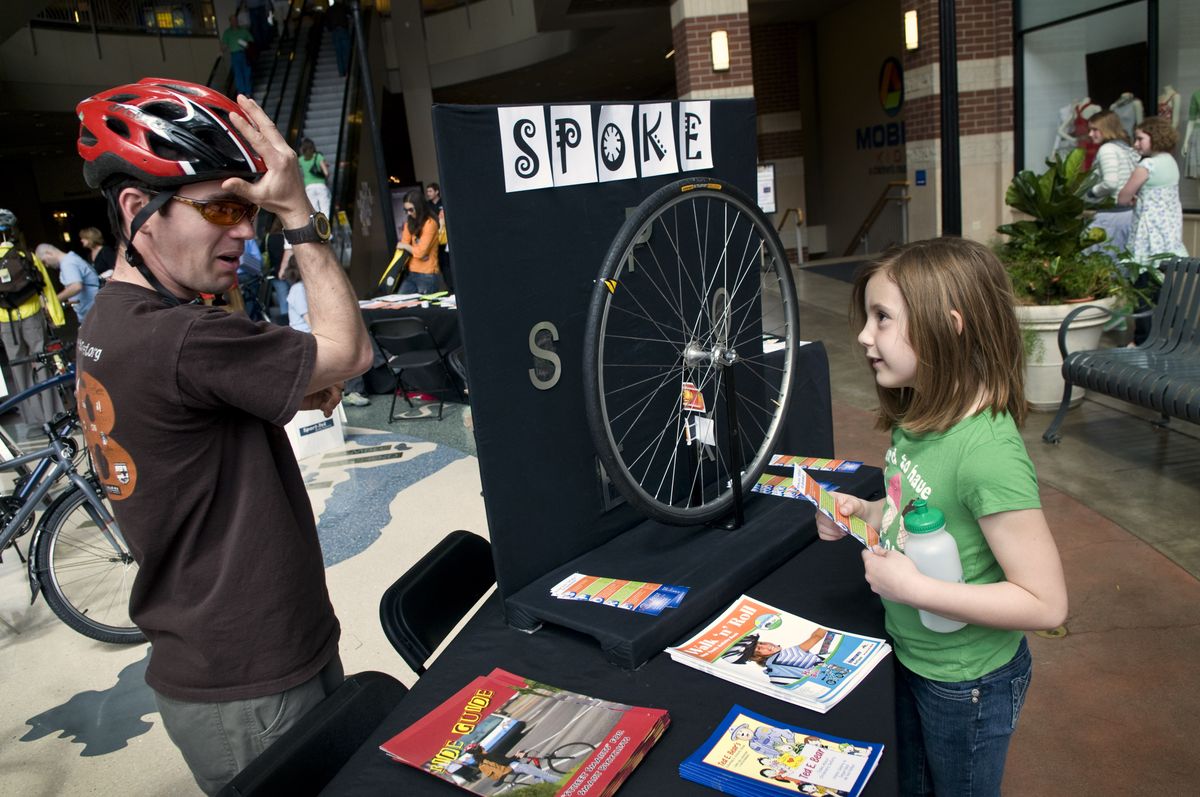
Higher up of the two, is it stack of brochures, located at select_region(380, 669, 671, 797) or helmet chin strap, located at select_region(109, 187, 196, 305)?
helmet chin strap, located at select_region(109, 187, 196, 305)

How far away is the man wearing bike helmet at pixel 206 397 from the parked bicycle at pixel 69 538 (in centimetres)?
262

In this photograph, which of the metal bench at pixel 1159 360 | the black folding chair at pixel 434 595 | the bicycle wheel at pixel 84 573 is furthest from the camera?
the metal bench at pixel 1159 360

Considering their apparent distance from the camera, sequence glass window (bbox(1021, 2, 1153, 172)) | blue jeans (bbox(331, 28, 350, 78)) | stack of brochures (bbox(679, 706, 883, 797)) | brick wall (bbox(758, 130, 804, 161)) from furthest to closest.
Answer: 1. brick wall (bbox(758, 130, 804, 161))
2. blue jeans (bbox(331, 28, 350, 78))
3. glass window (bbox(1021, 2, 1153, 172))
4. stack of brochures (bbox(679, 706, 883, 797))

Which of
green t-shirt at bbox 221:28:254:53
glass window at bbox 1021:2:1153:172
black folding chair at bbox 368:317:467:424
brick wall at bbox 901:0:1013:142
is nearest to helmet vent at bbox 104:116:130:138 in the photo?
black folding chair at bbox 368:317:467:424

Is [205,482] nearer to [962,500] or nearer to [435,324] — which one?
[962,500]

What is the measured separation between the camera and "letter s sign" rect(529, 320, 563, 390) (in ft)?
5.81

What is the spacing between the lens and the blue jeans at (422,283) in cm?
907

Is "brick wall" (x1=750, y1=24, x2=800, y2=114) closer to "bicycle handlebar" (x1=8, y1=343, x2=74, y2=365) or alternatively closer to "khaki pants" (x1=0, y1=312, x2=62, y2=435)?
"khaki pants" (x1=0, y1=312, x2=62, y2=435)

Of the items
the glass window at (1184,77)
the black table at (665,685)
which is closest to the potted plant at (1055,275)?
the glass window at (1184,77)

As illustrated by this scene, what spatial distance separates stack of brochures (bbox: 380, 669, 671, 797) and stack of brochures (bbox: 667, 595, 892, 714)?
0.19 m

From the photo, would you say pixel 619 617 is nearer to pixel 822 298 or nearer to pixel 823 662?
pixel 823 662

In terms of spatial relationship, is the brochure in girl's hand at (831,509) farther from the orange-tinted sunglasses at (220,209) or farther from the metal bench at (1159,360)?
the metal bench at (1159,360)

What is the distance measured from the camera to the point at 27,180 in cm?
2372

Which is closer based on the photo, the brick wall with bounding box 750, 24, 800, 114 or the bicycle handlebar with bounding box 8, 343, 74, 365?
the bicycle handlebar with bounding box 8, 343, 74, 365
